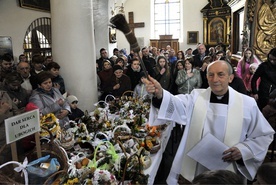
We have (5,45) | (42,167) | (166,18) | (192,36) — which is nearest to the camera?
(42,167)

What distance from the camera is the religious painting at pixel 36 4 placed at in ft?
29.0

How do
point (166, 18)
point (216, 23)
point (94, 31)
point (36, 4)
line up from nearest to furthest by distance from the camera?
point (36, 4) < point (94, 31) < point (216, 23) < point (166, 18)

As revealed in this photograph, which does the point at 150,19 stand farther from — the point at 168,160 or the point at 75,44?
the point at 168,160

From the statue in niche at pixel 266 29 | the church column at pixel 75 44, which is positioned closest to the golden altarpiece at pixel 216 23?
the statue in niche at pixel 266 29

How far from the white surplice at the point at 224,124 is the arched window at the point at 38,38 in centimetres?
773

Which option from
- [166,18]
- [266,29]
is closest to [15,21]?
[266,29]

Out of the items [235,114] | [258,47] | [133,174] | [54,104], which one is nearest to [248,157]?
[235,114]

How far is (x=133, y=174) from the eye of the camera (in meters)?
2.34

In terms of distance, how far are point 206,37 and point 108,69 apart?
46.9ft

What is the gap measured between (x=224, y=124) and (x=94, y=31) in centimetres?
963

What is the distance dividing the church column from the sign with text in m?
3.19

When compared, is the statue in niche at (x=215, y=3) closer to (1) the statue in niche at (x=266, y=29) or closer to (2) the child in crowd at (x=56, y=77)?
(1) the statue in niche at (x=266, y=29)

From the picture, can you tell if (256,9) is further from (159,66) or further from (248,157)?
(248,157)

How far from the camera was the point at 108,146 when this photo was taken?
277 cm
